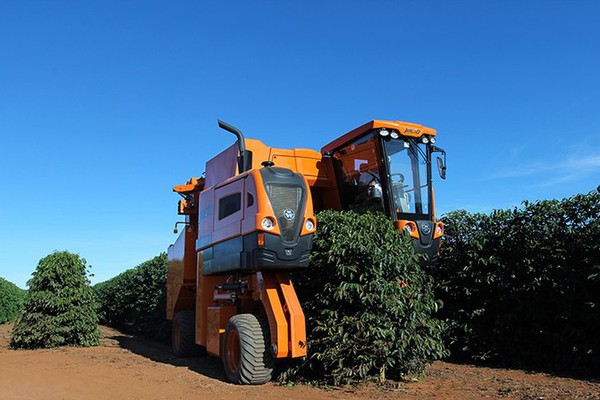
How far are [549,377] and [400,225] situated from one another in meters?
3.25

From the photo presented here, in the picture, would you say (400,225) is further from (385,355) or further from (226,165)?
(226,165)

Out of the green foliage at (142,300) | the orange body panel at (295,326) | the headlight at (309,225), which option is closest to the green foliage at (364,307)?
the orange body panel at (295,326)

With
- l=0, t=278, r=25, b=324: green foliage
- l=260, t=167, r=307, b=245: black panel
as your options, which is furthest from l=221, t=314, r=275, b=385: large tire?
l=0, t=278, r=25, b=324: green foliage

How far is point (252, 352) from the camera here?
301 inches

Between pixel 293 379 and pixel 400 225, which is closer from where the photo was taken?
pixel 293 379

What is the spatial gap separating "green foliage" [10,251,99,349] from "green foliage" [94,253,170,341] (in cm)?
103

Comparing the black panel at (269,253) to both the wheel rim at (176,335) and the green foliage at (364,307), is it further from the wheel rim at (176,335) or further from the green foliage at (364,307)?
the wheel rim at (176,335)

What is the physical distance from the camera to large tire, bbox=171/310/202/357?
11.7 meters

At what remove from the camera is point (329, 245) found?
803cm

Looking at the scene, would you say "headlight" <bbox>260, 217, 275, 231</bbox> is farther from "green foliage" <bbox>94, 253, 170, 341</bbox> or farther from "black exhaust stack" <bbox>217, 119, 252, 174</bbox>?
"green foliage" <bbox>94, 253, 170, 341</bbox>

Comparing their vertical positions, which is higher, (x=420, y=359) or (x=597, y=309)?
(x=597, y=309)

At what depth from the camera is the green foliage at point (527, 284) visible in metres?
8.57

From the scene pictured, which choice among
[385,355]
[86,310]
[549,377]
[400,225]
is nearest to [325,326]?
[385,355]

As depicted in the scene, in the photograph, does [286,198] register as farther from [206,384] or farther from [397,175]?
[206,384]
